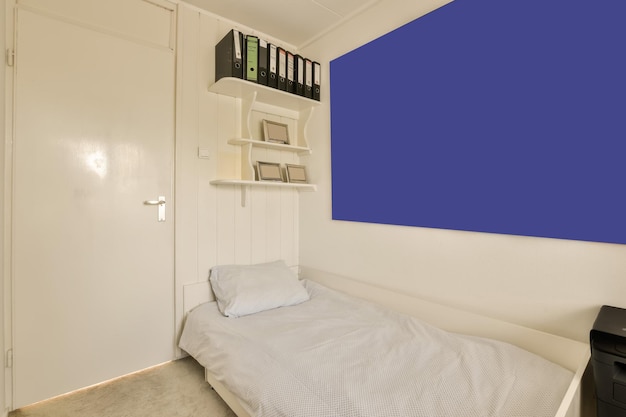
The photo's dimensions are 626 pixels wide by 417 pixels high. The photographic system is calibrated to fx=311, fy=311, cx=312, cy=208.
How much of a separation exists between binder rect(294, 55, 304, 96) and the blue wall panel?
355mm

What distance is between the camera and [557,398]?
3.61 ft

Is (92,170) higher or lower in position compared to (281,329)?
higher

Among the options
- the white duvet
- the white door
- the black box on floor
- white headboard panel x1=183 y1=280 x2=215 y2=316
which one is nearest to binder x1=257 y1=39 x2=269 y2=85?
the white door

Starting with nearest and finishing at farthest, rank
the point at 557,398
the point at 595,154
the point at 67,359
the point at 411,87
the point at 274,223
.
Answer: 1. the point at 557,398
2. the point at 595,154
3. the point at 67,359
4. the point at 411,87
5. the point at 274,223

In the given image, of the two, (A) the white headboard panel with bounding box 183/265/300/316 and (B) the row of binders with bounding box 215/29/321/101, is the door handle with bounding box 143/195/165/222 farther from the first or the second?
(B) the row of binders with bounding box 215/29/321/101

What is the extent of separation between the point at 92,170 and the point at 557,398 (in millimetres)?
2470

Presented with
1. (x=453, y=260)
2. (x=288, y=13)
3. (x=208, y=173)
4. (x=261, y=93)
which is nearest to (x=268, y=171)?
(x=208, y=173)

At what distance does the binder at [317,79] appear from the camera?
8.05ft

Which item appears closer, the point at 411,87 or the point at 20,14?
the point at 20,14

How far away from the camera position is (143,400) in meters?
1.75

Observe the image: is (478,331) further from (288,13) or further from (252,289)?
(288,13)

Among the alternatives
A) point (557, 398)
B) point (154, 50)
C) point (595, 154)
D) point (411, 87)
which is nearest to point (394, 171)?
point (411, 87)

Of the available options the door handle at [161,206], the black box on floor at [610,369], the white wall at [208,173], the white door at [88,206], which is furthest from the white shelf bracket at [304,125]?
the black box on floor at [610,369]

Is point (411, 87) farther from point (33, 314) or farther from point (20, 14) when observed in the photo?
point (33, 314)
